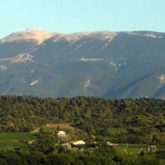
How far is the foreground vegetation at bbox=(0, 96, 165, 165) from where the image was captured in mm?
96938

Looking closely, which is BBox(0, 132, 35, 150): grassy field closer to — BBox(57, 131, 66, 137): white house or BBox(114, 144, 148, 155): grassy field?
BBox(57, 131, 66, 137): white house

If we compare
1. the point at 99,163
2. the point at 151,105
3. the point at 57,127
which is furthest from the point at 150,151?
the point at 151,105

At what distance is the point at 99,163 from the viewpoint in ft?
308

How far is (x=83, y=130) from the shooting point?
150 m

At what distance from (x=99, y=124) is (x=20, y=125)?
1707 cm

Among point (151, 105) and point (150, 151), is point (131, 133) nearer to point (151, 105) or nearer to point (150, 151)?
point (150, 151)

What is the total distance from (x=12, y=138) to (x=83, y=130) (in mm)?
19571

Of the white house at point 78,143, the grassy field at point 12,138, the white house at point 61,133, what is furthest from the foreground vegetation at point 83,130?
the white house at point 78,143

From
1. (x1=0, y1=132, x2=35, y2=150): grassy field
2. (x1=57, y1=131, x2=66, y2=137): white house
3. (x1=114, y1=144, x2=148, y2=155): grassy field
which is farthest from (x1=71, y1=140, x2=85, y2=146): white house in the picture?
(x1=0, y1=132, x2=35, y2=150): grassy field

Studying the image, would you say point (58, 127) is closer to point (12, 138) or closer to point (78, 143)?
point (12, 138)

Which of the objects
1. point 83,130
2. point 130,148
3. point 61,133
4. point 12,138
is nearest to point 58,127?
point 83,130

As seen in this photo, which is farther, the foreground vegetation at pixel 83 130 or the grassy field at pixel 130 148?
the grassy field at pixel 130 148

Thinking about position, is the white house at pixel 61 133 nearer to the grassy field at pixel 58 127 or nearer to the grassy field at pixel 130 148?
the grassy field at pixel 58 127

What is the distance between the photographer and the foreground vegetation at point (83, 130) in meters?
96.9
